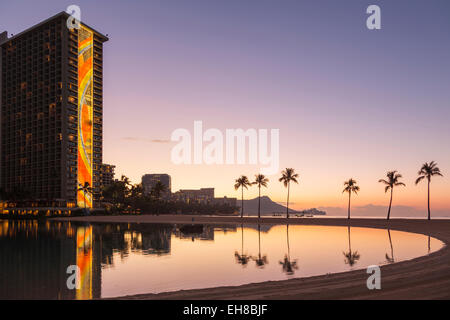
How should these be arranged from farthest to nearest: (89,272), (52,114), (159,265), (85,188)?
(52,114)
(85,188)
(159,265)
(89,272)

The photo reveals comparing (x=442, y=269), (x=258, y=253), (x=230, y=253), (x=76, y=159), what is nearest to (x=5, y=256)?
(x=230, y=253)

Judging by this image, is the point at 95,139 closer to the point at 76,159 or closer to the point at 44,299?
the point at 76,159

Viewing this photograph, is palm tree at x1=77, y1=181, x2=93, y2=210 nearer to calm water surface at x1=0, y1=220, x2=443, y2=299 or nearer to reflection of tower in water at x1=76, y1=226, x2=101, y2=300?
calm water surface at x1=0, y1=220, x2=443, y2=299

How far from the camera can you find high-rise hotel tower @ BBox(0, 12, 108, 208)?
525ft

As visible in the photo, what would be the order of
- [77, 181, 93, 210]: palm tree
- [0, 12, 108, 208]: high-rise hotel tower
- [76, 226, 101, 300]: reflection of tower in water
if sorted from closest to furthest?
[76, 226, 101, 300]: reflection of tower in water < [77, 181, 93, 210]: palm tree < [0, 12, 108, 208]: high-rise hotel tower

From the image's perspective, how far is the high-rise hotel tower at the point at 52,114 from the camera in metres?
160

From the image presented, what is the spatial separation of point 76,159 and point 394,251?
517ft

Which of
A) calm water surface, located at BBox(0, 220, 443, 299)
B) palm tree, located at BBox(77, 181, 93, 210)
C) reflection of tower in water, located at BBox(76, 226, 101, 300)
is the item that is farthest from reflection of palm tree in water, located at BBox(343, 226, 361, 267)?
palm tree, located at BBox(77, 181, 93, 210)

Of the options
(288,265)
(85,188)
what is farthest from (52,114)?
(288,265)

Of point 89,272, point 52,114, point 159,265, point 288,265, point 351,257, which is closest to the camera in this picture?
point 89,272

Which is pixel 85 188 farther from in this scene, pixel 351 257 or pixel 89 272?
pixel 351 257

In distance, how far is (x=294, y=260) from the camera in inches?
991

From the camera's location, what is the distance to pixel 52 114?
164 metres

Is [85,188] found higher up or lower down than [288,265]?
lower down
